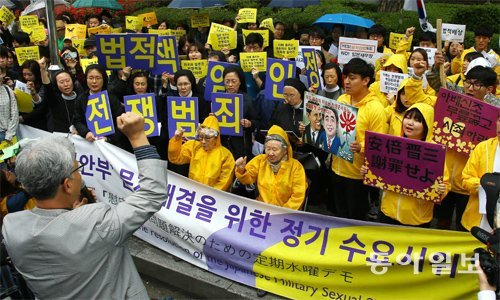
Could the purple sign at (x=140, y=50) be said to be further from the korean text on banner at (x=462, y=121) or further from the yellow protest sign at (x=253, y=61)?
the korean text on banner at (x=462, y=121)

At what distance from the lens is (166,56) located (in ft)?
20.9

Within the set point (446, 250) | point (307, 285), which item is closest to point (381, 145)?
point (446, 250)

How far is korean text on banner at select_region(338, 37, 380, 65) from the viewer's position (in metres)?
7.14

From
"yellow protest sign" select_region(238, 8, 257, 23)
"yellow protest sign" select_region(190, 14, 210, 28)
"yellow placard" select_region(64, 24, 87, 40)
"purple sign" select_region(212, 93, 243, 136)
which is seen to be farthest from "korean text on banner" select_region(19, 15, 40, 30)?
"purple sign" select_region(212, 93, 243, 136)

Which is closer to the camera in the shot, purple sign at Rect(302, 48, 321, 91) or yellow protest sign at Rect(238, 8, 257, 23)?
purple sign at Rect(302, 48, 321, 91)

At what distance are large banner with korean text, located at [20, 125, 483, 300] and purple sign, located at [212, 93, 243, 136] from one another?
0.84 m

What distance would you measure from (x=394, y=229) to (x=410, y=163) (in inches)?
21.5

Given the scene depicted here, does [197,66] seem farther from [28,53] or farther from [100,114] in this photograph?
[28,53]

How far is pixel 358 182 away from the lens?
15.9ft

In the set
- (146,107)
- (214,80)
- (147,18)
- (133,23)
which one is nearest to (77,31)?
(133,23)

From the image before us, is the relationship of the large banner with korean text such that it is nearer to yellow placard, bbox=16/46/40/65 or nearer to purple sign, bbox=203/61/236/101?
purple sign, bbox=203/61/236/101

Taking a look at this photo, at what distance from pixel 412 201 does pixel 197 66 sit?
4.01m

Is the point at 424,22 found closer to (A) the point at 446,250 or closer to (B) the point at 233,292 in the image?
(A) the point at 446,250

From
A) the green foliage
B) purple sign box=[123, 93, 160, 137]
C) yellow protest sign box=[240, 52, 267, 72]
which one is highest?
the green foliage
